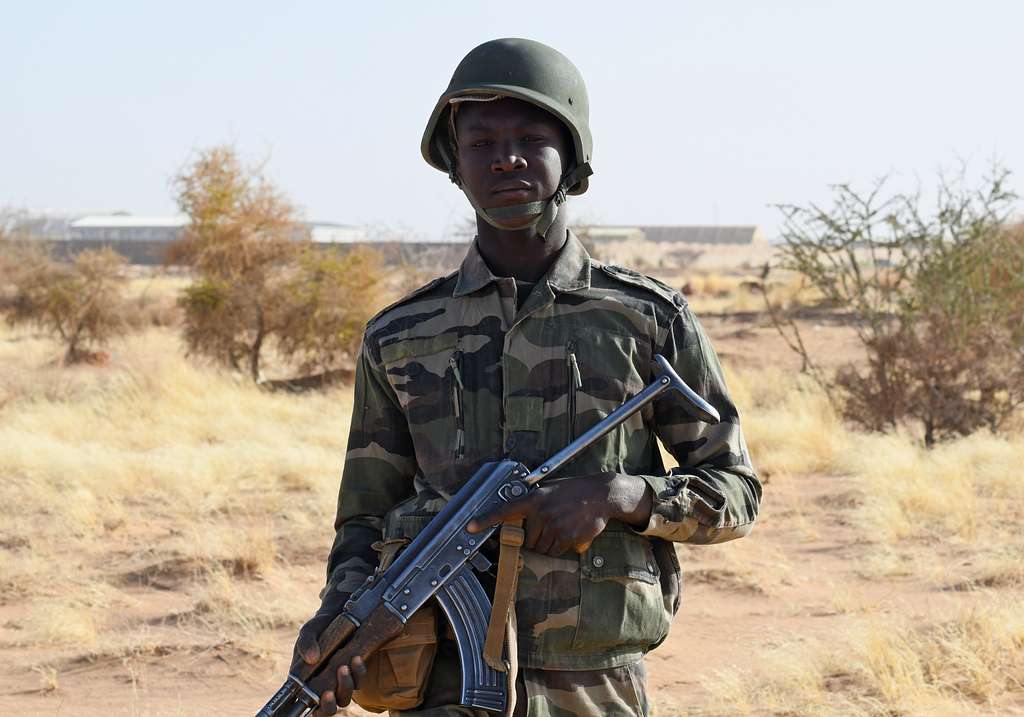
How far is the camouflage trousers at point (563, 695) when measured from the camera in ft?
7.43

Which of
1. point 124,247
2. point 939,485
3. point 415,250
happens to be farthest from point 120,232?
point 939,485

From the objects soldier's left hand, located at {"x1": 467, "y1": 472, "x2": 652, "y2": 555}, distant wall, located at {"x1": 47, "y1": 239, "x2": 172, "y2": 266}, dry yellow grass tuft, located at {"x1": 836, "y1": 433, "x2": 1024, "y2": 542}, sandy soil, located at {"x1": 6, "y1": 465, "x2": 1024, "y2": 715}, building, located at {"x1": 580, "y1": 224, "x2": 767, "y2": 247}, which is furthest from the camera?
building, located at {"x1": 580, "y1": 224, "x2": 767, "y2": 247}

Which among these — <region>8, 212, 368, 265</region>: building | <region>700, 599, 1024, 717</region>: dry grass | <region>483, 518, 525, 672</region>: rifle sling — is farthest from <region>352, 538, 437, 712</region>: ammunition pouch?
<region>8, 212, 368, 265</region>: building

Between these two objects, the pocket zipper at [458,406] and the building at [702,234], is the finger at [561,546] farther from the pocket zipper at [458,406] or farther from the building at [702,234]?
the building at [702,234]

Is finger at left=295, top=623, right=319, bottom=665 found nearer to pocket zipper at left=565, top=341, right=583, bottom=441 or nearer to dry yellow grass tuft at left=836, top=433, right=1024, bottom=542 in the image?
pocket zipper at left=565, top=341, right=583, bottom=441

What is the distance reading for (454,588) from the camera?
2.29m

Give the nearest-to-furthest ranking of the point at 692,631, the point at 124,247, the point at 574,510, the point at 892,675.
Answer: the point at 574,510
the point at 892,675
the point at 692,631
the point at 124,247

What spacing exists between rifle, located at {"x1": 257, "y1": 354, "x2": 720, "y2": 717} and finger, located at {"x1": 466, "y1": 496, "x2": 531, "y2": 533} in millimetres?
10

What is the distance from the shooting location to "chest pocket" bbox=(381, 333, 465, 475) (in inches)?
93.8

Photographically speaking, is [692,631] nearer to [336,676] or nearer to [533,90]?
[336,676]

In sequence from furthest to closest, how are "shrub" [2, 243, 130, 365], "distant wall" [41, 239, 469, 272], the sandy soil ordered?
"shrub" [2, 243, 130, 365], "distant wall" [41, 239, 469, 272], the sandy soil

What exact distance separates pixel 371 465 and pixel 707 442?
0.66 m

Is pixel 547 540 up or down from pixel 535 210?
down

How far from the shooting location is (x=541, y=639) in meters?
2.27
